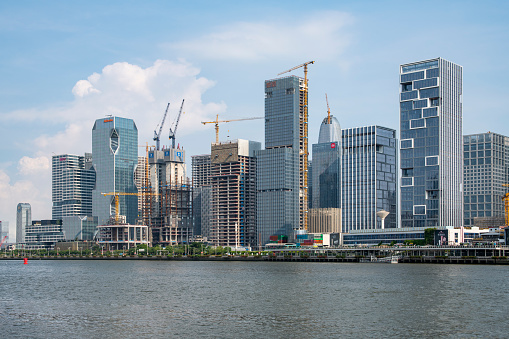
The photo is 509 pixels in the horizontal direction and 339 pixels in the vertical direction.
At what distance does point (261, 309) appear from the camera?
106 meters

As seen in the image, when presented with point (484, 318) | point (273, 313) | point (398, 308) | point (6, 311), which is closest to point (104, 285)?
point (6, 311)

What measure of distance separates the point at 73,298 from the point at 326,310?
48.7 meters

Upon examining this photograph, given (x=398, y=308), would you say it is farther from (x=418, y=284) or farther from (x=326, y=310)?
(x=418, y=284)

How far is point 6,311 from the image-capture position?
345 feet

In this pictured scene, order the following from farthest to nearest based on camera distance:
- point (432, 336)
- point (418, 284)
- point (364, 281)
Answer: point (364, 281)
point (418, 284)
point (432, 336)

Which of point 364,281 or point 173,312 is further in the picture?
point 364,281

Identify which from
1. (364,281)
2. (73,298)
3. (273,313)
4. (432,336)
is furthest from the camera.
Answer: (364,281)

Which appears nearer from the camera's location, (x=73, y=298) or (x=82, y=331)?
(x=82, y=331)

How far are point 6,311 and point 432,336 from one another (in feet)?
209

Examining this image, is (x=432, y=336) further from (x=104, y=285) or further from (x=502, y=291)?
(x=104, y=285)

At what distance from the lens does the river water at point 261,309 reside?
8450 centimetres

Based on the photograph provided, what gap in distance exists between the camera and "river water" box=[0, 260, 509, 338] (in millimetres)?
84500

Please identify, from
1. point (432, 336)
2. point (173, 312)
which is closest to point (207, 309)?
point (173, 312)

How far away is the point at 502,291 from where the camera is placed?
12950 centimetres
